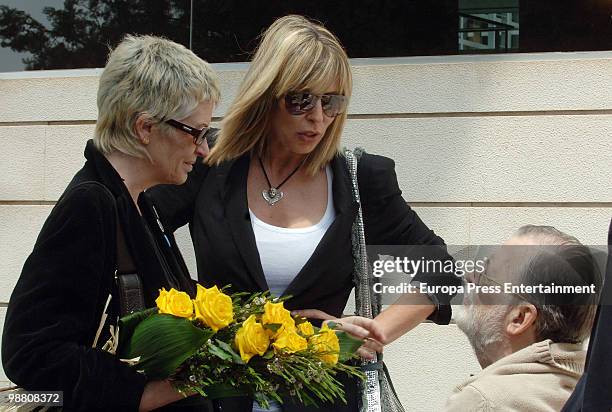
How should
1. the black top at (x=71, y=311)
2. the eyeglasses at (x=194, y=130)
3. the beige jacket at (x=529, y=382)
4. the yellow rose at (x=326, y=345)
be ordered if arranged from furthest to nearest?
the beige jacket at (x=529, y=382) → the eyeglasses at (x=194, y=130) → the yellow rose at (x=326, y=345) → the black top at (x=71, y=311)

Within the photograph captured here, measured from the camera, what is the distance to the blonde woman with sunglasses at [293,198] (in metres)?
2.64

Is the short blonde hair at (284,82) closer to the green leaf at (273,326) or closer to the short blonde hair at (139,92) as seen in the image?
the short blonde hair at (139,92)

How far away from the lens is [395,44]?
5.80 m

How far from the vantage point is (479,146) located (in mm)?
5645

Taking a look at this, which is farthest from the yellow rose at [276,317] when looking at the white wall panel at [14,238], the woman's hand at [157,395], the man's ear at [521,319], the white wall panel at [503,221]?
the white wall panel at [14,238]

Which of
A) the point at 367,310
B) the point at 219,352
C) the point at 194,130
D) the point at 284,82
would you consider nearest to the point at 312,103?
the point at 284,82

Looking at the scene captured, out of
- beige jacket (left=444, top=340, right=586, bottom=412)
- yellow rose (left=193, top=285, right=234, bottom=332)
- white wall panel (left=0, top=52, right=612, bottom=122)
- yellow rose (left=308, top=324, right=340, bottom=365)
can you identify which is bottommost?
beige jacket (left=444, top=340, right=586, bottom=412)

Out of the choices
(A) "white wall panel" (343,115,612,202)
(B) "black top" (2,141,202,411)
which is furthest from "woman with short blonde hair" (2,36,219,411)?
(A) "white wall panel" (343,115,612,202)

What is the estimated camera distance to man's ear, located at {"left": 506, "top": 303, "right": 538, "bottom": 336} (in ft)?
8.64

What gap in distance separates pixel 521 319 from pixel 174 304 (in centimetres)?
112

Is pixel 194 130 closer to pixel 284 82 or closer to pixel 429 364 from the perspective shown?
pixel 284 82

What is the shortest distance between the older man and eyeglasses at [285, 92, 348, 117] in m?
0.64

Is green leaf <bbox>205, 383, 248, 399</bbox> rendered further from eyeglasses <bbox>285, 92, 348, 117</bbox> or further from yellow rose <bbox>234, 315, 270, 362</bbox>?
eyeglasses <bbox>285, 92, 348, 117</bbox>

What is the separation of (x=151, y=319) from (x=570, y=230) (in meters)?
4.03
